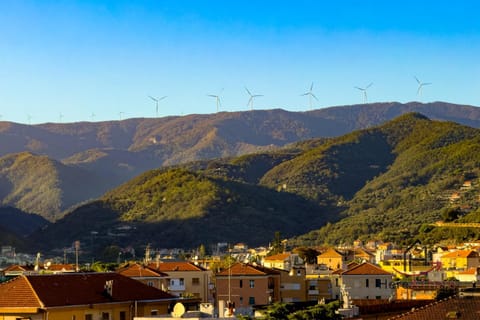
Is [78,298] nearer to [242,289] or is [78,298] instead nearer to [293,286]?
[242,289]

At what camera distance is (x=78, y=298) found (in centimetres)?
3662

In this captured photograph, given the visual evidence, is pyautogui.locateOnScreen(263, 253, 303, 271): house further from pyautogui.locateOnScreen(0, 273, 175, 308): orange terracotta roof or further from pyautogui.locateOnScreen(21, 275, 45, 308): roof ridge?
pyautogui.locateOnScreen(21, 275, 45, 308): roof ridge

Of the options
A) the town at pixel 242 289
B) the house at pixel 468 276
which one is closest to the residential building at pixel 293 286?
the town at pixel 242 289

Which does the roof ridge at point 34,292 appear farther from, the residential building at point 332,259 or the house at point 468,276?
the residential building at point 332,259

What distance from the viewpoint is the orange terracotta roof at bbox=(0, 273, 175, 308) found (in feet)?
117

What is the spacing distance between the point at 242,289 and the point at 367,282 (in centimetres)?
873

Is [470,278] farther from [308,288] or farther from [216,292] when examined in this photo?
[216,292]

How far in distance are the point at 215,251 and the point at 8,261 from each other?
131 ft

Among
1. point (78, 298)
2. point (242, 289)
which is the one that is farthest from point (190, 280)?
point (78, 298)

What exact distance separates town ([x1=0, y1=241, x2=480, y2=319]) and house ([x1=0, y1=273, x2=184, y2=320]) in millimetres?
28

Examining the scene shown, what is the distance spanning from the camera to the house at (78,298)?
3509 centimetres

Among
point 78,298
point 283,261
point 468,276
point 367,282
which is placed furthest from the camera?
point 283,261

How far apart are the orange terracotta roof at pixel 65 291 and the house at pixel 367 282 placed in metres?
29.5

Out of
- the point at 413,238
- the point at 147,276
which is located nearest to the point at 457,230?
the point at 413,238
